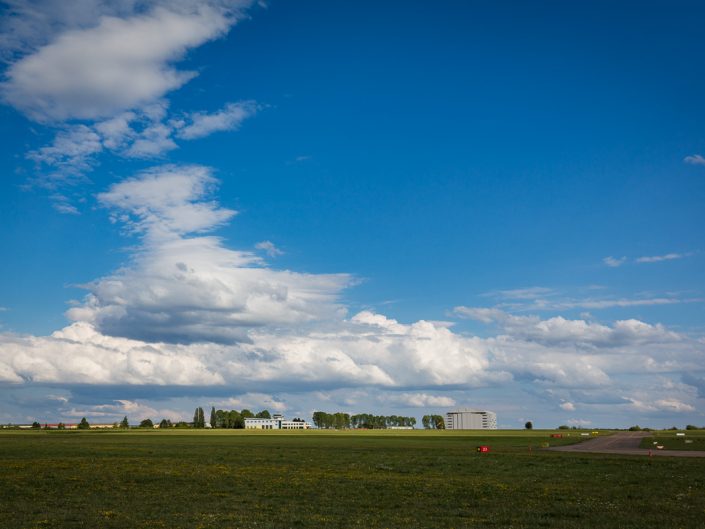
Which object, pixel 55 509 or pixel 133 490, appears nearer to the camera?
pixel 55 509

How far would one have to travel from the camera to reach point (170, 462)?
63875mm

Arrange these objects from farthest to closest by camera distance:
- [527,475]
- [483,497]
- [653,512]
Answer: [527,475]
[483,497]
[653,512]

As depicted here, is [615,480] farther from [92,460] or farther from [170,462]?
[92,460]

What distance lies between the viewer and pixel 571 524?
92.0ft

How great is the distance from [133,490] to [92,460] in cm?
2937

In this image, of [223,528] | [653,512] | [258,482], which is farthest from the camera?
[258,482]

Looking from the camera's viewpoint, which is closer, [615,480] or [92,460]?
[615,480]

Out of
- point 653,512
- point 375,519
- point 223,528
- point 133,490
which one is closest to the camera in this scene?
point 223,528

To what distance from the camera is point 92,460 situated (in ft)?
216

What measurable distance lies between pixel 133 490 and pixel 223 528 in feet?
52.9

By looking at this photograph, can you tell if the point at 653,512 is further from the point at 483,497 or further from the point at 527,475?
the point at 527,475

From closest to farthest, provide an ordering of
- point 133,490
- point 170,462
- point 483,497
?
point 483,497, point 133,490, point 170,462

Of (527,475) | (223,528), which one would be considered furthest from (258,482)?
(527,475)

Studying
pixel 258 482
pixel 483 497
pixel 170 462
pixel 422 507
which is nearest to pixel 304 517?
pixel 422 507
